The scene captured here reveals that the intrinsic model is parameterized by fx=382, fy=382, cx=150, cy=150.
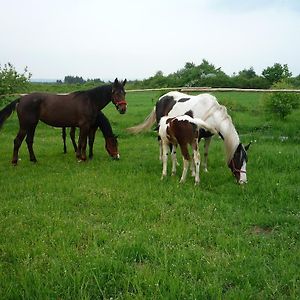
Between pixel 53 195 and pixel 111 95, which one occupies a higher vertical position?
pixel 111 95

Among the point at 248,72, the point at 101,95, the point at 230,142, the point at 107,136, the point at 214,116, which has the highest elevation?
the point at 248,72

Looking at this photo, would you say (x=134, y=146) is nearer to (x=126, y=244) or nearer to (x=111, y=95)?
(x=111, y=95)

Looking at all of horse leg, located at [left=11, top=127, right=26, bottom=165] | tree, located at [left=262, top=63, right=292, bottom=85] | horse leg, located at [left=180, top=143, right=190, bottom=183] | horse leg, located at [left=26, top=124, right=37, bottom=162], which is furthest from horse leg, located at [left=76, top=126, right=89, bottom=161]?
tree, located at [left=262, top=63, right=292, bottom=85]

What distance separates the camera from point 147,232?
4.82 meters

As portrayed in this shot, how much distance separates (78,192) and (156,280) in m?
3.37

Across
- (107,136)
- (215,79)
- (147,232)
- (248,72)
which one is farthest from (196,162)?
(248,72)

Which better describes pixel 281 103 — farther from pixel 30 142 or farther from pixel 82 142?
pixel 30 142

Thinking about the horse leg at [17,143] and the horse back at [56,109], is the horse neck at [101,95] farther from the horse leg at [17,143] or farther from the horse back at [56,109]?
the horse leg at [17,143]

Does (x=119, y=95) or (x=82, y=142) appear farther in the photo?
(x=82, y=142)

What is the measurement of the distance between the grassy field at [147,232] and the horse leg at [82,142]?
0.47m

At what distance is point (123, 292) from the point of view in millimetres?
3559

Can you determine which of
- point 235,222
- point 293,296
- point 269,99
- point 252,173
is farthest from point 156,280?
point 269,99

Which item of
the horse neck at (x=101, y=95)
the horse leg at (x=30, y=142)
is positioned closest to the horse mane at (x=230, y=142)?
the horse neck at (x=101, y=95)

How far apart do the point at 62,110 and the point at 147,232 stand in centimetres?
553
